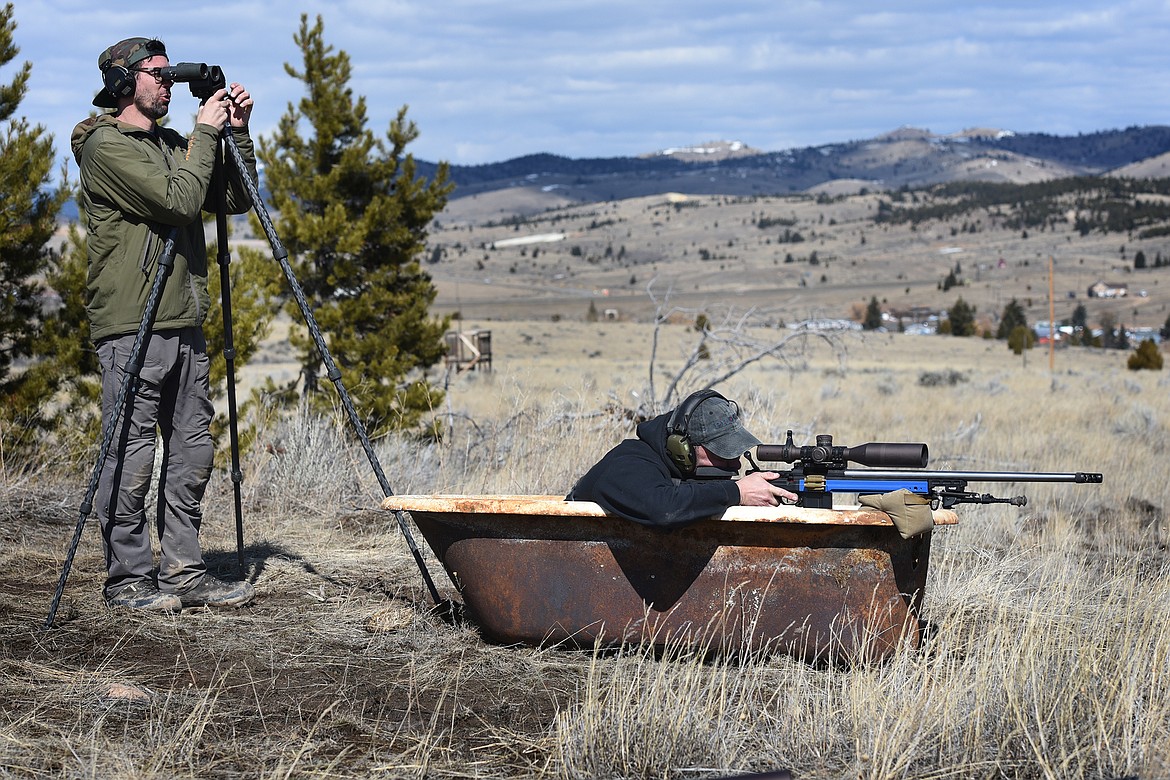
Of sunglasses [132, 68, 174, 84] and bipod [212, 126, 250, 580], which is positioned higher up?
sunglasses [132, 68, 174, 84]

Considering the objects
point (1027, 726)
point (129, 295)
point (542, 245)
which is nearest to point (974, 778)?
point (1027, 726)

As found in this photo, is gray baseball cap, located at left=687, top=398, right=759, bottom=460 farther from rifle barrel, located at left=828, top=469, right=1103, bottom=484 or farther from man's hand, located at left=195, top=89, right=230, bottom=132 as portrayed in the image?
man's hand, located at left=195, top=89, right=230, bottom=132

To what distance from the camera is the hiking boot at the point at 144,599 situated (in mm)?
5000

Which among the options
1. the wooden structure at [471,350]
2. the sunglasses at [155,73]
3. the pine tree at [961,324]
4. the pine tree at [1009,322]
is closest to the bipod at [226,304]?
the sunglasses at [155,73]

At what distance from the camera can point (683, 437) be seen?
438cm

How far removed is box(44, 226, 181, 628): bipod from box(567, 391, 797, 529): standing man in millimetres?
1885

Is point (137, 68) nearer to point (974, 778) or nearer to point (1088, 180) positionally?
point (974, 778)

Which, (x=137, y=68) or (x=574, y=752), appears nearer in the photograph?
(x=574, y=752)

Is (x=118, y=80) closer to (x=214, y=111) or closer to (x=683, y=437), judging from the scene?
(x=214, y=111)

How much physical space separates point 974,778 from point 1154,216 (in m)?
122

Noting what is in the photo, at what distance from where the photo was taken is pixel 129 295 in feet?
15.8

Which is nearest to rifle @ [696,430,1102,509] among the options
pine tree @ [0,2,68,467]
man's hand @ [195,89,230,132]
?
man's hand @ [195,89,230,132]

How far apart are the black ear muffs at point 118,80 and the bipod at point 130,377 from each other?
0.62m

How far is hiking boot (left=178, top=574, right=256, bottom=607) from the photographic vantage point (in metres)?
5.19
